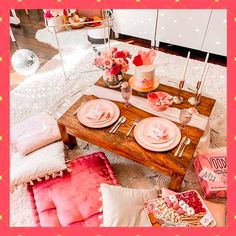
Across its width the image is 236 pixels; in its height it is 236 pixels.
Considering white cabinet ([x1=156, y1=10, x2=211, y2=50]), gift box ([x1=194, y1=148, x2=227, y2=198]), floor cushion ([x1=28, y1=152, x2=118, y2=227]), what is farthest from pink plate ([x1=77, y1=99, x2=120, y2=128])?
white cabinet ([x1=156, y1=10, x2=211, y2=50])

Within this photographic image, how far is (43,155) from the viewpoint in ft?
5.36

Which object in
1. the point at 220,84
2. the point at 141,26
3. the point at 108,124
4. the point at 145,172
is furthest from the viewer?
the point at 141,26

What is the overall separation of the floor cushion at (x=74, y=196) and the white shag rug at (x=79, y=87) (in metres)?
0.19

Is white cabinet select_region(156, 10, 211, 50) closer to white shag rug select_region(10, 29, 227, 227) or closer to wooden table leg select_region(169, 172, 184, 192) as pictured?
white shag rug select_region(10, 29, 227, 227)

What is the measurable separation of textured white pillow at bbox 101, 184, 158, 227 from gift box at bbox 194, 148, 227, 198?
1.19 ft

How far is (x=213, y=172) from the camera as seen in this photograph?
1569 millimetres

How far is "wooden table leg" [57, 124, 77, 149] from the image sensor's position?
1.69 metres

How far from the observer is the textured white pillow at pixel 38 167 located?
1.52 metres

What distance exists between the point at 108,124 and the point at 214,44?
1.75 metres

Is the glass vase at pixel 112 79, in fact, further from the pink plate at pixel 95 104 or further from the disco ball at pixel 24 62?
the disco ball at pixel 24 62
